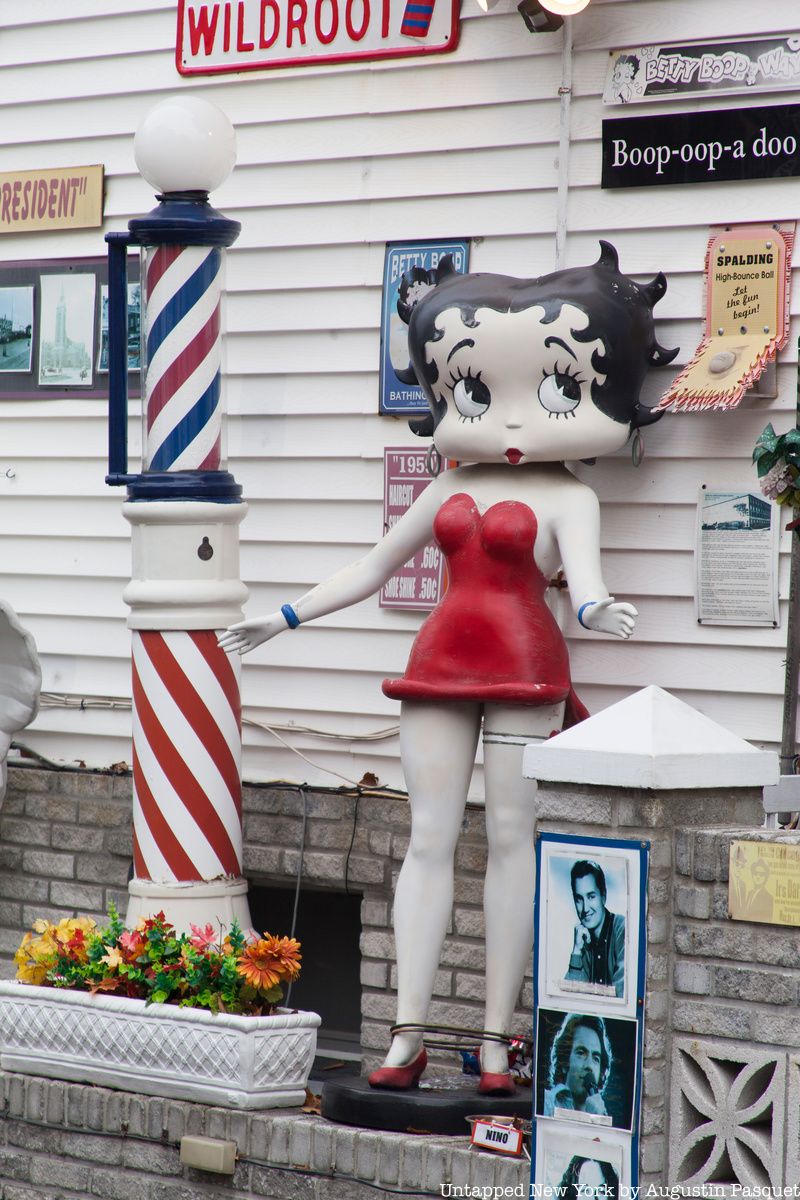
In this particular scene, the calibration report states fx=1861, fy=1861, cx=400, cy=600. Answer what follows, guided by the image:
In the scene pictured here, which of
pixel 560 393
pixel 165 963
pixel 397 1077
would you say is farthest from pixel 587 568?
pixel 165 963

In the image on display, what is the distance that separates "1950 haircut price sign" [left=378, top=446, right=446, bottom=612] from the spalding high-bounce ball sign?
136 cm

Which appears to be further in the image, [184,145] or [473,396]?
[184,145]

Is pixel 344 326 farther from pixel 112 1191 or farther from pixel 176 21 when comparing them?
pixel 112 1191

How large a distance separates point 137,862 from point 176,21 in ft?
9.92

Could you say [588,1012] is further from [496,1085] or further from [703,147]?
[703,147]

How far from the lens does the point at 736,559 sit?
558 cm

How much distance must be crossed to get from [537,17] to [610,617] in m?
2.05

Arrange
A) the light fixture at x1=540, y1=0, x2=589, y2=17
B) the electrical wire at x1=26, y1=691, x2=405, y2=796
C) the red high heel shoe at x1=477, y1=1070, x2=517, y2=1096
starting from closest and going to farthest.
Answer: the red high heel shoe at x1=477, y1=1070, x2=517, y2=1096 → the light fixture at x1=540, y1=0, x2=589, y2=17 → the electrical wire at x1=26, y1=691, x2=405, y2=796

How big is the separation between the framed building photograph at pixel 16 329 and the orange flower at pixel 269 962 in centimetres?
275

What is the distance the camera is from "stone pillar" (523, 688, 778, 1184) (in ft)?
14.4

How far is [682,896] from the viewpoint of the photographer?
4.44 metres

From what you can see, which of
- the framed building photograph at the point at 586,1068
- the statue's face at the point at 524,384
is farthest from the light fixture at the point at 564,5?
the framed building photograph at the point at 586,1068

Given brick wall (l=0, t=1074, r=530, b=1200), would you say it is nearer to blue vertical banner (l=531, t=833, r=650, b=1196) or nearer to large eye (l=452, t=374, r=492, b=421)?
Answer: blue vertical banner (l=531, t=833, r=650, b=1196)

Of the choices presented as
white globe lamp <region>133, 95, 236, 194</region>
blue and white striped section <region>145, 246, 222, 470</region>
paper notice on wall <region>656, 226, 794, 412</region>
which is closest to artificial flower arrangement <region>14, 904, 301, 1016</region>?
blue and white striped section <region>145, 246, 222, 470</region>
